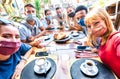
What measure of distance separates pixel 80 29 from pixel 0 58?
105 cm

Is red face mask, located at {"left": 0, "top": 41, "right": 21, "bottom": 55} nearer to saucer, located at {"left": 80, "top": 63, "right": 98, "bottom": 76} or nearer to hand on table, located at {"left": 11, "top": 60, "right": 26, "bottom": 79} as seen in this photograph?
hand on table, located at {"left": 11, "top": 60, "right": 26, "bottom": 79}

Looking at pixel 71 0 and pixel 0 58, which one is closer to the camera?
pixel 0 58

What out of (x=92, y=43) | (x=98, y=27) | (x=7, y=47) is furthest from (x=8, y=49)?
(x=92, y=43)

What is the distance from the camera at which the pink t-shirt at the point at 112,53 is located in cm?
86

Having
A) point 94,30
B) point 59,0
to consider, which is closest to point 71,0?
point 59,0

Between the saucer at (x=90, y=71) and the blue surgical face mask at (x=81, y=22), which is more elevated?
the blue surgical face mask at (x=81, y=22)

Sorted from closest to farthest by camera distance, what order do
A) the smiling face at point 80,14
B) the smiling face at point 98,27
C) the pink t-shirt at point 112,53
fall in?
1. the pink t-shirt at point 112,53
2. the smiling face at point 98,27
3. the smiling face at point 80,14

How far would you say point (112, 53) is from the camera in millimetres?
919

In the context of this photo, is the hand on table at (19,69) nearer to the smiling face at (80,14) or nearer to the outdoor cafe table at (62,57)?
the outdoor cafe table at (62,57)

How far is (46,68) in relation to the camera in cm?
95

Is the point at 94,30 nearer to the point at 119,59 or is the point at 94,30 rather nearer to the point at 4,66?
the point at 119,59

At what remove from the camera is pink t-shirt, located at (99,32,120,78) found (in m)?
0.86

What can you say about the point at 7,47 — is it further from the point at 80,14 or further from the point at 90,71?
the point at 80,14

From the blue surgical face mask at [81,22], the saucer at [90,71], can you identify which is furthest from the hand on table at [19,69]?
the blue surgical face mask at [81,22]
